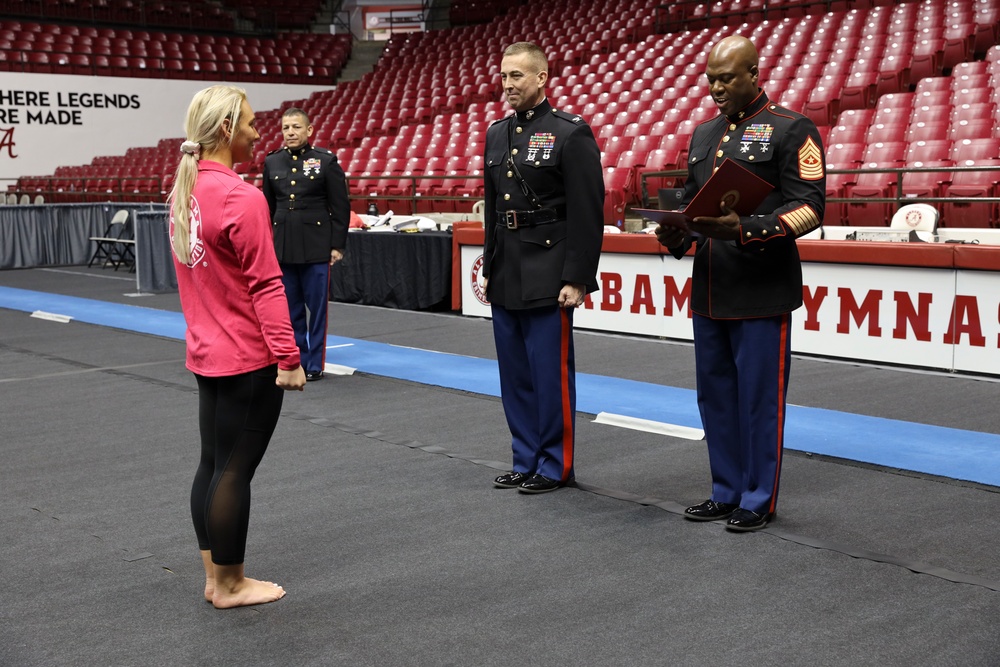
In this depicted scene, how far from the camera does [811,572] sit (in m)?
3.39

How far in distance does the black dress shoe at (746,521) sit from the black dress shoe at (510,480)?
938mm

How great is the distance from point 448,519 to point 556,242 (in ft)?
3.83

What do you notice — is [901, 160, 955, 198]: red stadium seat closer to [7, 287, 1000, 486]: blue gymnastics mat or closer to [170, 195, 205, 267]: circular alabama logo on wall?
[7, 287, 1000, 486]: blue gymnastics mat

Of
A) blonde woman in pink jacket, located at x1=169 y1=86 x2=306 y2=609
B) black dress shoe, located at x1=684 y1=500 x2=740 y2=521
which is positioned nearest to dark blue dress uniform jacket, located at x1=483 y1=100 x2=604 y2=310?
black dress shoe, located at x1=684 y1=500 x2=740 y2=521

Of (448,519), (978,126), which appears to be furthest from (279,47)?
(448,519)

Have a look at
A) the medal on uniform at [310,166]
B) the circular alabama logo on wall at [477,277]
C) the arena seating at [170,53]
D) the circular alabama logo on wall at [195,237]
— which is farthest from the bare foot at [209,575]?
the arena seating at [170,53]

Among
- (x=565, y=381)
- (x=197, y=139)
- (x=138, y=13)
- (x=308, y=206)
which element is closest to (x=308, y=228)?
(x=308, y=206)

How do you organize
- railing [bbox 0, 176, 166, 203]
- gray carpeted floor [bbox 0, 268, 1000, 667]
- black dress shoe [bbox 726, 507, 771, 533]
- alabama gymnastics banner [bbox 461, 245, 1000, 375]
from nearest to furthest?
gray carpeted floor [bbox 0, 268, 1000, 667] → black dress shoe [bbox 726, 507, 771, 533] → alabama gymnastics banner [bbox 461, 245, 1000, 375] → railing [bbox 0, 176, 166, 203]

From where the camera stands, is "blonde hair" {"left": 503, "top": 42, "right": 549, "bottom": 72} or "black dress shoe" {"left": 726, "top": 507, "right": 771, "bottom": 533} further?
"blonde hair" {"left": 503, "top": 42, "right": 549, "bottom": 72}

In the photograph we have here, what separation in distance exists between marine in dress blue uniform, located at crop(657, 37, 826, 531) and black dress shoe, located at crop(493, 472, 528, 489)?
0.79m

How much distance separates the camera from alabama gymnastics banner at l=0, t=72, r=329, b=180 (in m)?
22.8

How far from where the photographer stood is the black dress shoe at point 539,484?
436cm

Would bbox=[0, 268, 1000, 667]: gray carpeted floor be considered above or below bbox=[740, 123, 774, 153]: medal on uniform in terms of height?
below

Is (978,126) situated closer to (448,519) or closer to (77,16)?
(448,519)
